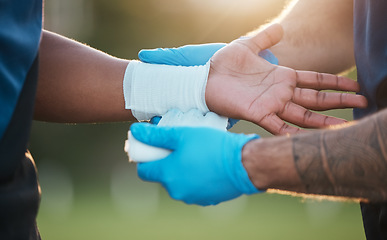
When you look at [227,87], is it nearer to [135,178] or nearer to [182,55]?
[182,55]

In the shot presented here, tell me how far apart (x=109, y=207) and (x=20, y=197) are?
702 centimetres

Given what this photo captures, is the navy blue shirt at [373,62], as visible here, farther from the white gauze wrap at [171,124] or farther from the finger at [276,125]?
the white gauze wrap at [171,124]

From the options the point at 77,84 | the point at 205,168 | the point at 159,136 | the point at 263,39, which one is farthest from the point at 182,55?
the point at 205,168

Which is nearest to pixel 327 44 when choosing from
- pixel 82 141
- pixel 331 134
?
pixel 331 134

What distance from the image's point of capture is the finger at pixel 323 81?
62.2 inches

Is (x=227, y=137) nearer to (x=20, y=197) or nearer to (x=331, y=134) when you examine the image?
(x=331, y=134)

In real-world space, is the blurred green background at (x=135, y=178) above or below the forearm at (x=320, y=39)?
below

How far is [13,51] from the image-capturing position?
3.32 ft

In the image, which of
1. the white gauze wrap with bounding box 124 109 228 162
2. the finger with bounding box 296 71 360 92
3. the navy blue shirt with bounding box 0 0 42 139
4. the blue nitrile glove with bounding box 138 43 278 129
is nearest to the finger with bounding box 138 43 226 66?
the blue nitrile glove with bounding box 138 43 278 129

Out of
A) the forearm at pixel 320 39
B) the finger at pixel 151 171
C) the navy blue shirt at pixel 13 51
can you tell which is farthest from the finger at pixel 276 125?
the navy blue shirt at pixel 13 51

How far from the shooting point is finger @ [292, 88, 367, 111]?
1537 millimetres

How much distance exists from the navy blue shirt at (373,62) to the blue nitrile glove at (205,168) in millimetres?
495

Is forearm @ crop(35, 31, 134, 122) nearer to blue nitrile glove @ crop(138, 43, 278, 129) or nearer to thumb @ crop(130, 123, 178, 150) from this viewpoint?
blue nitrile glove @ crop(138, 43, 278, 129)

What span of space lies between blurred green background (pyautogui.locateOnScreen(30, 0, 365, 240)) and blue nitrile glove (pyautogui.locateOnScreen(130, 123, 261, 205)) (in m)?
4.58
